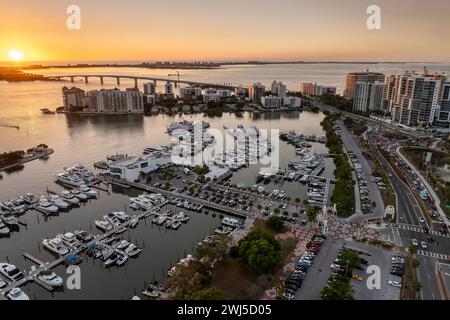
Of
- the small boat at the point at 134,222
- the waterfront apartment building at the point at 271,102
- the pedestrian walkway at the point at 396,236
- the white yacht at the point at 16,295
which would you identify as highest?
the waterfront apartment building at the point at 271,102

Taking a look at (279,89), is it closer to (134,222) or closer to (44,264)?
(134,222)

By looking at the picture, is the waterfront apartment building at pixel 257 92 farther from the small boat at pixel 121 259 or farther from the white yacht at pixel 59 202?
the small boat at pixel 121 259

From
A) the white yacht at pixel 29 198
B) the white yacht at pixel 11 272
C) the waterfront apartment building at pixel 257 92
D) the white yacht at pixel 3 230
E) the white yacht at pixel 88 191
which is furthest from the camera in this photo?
the waterfront apartment building at pixel 257 92

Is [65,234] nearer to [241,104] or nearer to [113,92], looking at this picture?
[113,92]

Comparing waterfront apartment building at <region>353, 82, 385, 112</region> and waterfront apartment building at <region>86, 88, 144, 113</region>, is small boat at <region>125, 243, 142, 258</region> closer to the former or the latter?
waterfront apartment building at <region>86, 88, 144, 113</region>

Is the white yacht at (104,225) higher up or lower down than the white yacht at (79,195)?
lower down

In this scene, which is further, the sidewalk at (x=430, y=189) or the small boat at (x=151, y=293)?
the sidewalk at (x=430, y=189)

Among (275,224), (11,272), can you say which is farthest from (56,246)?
(275,224)

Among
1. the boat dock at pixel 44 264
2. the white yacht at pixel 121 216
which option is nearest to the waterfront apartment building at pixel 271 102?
the white yacht at pixel 121 216
